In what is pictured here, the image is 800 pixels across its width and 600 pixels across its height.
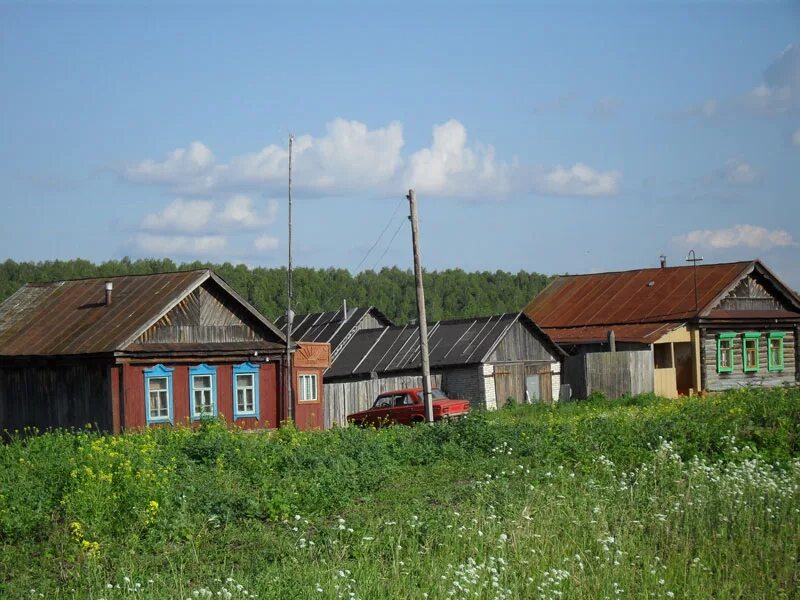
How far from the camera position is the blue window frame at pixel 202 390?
30.7m

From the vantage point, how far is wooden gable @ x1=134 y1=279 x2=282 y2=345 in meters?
30.5

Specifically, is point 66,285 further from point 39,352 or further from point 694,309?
point 694,309

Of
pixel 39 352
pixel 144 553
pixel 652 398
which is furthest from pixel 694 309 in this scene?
pixel 144 553

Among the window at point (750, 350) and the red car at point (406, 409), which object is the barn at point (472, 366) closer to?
the red car at point (406, 409)

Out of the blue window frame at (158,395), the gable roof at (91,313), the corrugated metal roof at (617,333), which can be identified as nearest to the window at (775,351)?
the corrugated metal roof at (617,333)

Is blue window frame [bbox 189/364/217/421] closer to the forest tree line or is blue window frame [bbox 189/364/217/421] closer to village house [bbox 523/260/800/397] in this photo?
village house [bbox 523/260/800/397]

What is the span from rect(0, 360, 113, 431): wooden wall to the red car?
23.4 feet

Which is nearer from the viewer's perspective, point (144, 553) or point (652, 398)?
point (144, 553)

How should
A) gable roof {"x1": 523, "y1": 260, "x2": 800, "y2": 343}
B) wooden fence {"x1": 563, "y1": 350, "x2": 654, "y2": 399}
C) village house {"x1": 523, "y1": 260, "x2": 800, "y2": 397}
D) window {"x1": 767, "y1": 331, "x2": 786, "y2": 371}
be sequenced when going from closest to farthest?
1. wooden fence {"x1": 563, "y1": 350, "x2": 654, "y2": 399}
2. village house {"x1": 523, "y1": 260, "x2": 800, "y2": 397}
3. gable roof {"x1": 523, "y1": 260, "x2": 800, "y2": 343}
4. window {"x1": 767, "y1": 331, "x2": 786, "y2": 371}

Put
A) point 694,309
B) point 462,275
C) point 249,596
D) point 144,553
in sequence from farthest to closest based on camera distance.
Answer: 1. point 462,275
2. point 694,309
3. point 144,553
4. point 249,596

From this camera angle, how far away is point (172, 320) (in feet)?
101

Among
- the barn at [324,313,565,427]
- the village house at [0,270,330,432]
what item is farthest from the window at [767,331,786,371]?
the village house at [0,270,330,432]

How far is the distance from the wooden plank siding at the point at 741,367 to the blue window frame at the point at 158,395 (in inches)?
846

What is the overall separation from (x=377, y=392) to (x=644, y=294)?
1407 cm
